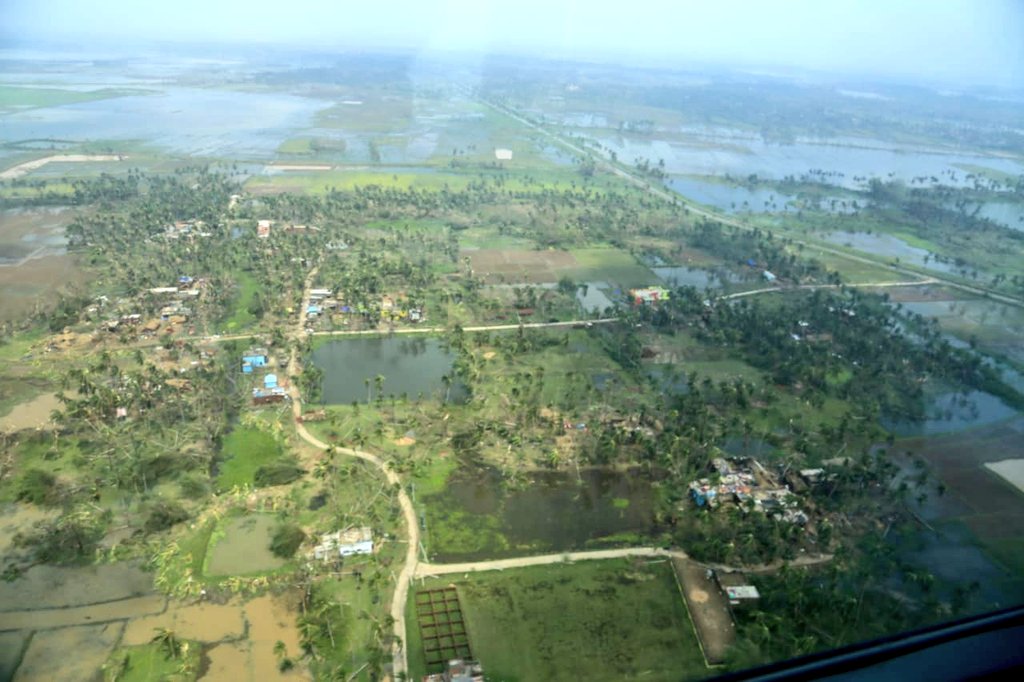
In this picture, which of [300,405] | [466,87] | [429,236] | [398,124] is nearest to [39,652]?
[300,405]

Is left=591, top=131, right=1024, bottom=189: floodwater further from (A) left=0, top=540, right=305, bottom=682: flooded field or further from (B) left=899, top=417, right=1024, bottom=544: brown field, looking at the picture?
(A) left=0, top=540, right=305, bottom=682: flooded field

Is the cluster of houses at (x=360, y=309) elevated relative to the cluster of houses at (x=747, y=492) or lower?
elevated

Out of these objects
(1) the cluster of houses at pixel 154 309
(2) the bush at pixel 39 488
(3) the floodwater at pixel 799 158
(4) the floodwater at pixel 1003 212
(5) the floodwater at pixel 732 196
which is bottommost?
(2) the bush at pixel 39 488

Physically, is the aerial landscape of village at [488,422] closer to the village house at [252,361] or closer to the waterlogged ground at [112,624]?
the waterlogged ground at [112,624]

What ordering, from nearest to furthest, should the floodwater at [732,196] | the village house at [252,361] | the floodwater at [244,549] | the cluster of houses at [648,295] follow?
the floodwater at [244,549]
the village house at [252,361]
the cluster of houses at [648,295]
the floodwater at [732,196]

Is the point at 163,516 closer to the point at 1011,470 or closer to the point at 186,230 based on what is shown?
the point at 1011,470

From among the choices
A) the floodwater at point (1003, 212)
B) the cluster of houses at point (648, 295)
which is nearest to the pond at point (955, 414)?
the cluster of houses at point (648, 295)

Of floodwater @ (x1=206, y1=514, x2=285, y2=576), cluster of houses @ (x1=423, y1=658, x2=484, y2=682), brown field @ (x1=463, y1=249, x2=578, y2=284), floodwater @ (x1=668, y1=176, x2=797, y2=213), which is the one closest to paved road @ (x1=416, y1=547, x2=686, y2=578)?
cluster of houses @ (x1=423, y1=658, x2=484, y2=682)

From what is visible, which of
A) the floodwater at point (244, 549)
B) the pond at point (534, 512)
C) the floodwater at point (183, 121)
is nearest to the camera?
the floodwater at point (244, 549)
